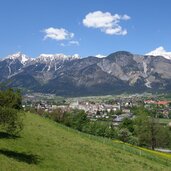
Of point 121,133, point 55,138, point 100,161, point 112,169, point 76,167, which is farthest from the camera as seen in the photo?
point 121,133

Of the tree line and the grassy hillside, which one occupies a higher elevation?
the tree line

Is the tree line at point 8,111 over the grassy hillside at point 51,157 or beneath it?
over

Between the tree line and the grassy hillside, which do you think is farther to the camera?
the grassy hillside

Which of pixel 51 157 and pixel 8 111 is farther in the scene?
pixel 51 157

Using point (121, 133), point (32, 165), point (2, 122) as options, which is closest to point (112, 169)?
point (32, 165)

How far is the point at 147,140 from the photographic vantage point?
137500 mm

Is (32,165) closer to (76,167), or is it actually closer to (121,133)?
(76,167)

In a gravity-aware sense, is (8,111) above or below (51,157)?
above

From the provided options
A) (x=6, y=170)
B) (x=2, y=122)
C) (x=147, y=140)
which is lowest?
(x=147, y=140)

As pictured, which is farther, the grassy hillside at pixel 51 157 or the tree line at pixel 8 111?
the grassy hillside at pixel 51 157

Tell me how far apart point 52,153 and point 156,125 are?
9822 centimetres

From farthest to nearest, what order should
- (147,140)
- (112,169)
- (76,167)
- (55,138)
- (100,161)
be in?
1. (147,140)
2. (55,138)
3. (100,161)
4. (112,169)
5. (76,167)

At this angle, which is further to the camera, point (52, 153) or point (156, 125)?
point (156, 125)

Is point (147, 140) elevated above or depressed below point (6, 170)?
below
